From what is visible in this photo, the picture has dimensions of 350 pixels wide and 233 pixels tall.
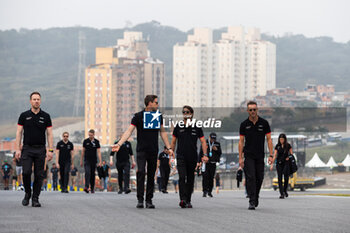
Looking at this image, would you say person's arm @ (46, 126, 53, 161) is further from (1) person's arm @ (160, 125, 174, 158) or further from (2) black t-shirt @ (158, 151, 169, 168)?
(2) black t-shirt @ (158, 151, 169, 168)

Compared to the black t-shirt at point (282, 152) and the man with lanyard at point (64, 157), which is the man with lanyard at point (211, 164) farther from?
the man with lanyard at point (64, 157)

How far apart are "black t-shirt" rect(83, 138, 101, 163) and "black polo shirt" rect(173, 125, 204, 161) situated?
27.4 ft

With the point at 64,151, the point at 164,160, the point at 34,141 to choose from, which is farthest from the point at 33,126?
the point at 164,160

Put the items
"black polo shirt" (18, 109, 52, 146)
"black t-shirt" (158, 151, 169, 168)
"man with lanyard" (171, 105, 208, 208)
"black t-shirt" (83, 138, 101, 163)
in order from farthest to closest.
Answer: "black t-shirt" (158, 151, 169, 168) → "black t-shirt" (83, 138, 101, 163) → "man with lanyard" (171, 105, 208, 208) → "black polo shirt" (18, 109, 52, 146)

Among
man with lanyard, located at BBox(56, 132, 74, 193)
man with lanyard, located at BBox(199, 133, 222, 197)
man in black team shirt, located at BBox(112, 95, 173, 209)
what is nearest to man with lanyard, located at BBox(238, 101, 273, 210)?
man in black team shirt, located at BBox(112, 95, 173, 209)

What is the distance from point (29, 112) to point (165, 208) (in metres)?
2.97

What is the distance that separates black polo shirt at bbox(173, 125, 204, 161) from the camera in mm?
14734

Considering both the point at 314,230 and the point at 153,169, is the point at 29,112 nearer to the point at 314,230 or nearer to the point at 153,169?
the point at 153,169

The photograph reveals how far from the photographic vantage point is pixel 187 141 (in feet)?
48.8

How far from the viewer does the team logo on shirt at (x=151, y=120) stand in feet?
45.2

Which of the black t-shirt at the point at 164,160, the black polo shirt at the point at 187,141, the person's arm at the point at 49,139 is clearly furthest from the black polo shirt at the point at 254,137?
the black t-shirt at the point at 164,160

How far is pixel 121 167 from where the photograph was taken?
2316 centimetres

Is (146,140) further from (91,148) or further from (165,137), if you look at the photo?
(91,148)

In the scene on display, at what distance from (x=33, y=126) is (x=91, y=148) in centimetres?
933
